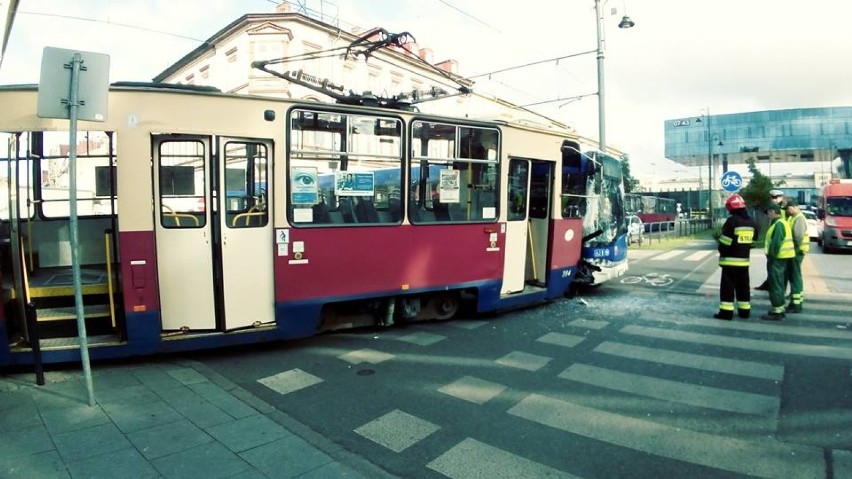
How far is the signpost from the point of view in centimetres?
417

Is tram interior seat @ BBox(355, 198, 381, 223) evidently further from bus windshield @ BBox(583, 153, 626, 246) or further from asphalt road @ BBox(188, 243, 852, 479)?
bus windshield @ BBox(583, 153, 626, 246)

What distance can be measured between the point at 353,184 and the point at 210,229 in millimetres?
1737

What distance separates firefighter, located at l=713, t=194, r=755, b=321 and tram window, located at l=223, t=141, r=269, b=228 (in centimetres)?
671

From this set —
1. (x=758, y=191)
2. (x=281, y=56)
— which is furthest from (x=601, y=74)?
(x=281, y=56)

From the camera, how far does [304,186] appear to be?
19.5 feet

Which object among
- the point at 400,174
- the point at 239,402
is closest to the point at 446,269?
the point at 400,174

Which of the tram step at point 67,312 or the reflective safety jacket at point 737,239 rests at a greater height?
the reflective safety jacket at point 737,239

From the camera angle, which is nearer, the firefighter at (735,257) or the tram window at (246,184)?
the tram window at (246,184)

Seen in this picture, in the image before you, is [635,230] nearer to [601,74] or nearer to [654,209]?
[601,74]

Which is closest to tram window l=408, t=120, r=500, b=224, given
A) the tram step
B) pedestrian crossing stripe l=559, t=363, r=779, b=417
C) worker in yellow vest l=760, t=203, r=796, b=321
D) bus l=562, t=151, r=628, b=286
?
bus l=562, t=151, r=628, b=286

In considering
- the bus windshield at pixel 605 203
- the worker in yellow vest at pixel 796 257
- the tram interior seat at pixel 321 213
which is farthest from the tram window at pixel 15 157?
the worker in yellow vest at pixel 796 257

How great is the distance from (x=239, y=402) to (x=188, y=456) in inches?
40.5

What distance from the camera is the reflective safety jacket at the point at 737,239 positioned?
7.58m

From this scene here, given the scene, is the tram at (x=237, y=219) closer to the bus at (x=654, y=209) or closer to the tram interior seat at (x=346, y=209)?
the tram interior seat at (x=346, y=209)
